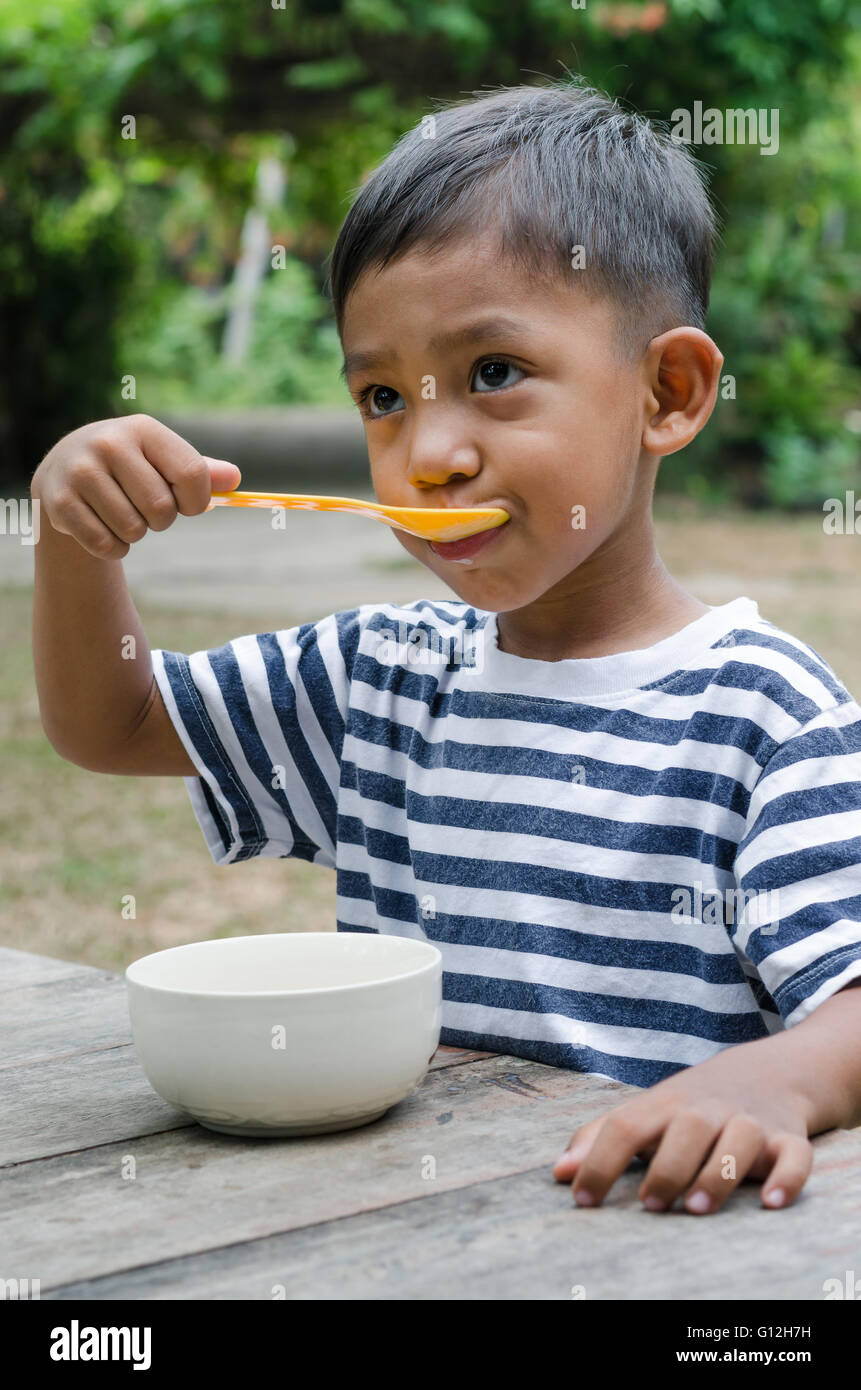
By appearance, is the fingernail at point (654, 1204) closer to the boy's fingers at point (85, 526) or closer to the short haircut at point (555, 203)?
the boy's fingers at point (85, 526)

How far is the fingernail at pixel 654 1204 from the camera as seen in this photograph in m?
0.66

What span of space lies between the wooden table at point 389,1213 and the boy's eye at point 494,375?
469mm

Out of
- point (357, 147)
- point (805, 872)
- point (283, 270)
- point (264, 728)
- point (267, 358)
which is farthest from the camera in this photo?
point (267, 358)

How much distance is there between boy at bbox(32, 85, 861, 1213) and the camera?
3.20 ft

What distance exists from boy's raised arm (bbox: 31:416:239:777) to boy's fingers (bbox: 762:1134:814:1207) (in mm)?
480

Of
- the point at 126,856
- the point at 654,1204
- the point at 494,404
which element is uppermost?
the point at 494,404

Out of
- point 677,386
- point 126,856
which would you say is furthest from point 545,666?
point 126,856

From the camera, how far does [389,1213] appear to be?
65 centimetres

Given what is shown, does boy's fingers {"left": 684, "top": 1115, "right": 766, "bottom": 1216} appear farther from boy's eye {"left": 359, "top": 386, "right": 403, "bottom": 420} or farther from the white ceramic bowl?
boy's eye {"left": 359, "top": 386, "right": 403, "bottom": 420}

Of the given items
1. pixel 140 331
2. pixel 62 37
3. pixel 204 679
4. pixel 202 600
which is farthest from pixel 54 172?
pixel 204 679

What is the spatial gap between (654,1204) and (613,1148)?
0.03 meters

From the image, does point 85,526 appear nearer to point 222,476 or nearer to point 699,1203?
point 222,476

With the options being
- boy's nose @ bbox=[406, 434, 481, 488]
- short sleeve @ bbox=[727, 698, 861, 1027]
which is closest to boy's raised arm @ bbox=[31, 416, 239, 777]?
boy's nose @ bbox=[406, 434, 481, 488]
